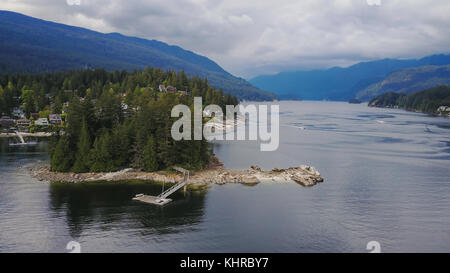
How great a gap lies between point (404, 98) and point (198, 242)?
196 m

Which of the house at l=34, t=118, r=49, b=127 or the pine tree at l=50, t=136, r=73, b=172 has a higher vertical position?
the house at l=34, t=118, r=49, b=127

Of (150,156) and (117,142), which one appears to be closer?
(150,156)

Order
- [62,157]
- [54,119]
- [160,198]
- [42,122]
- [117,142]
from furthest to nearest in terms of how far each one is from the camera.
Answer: [42,122], [54,119], [117,142], [62,157], [160,198]

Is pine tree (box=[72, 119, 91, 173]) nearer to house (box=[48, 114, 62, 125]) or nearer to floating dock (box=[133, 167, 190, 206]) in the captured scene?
floating dock (box=[133, 167, 190, 206])

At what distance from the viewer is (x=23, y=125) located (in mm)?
68750

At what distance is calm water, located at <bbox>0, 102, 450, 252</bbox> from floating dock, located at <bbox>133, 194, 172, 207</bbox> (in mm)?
775

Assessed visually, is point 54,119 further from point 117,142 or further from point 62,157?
point 117,142

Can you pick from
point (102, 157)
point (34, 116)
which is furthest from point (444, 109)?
point (34, 116)

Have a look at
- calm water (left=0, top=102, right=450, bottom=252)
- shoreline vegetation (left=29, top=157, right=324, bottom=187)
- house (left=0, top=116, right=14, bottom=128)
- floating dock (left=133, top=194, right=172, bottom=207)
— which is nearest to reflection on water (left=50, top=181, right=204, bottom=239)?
calm water (left=0, top=102, right=450, bottom=252)

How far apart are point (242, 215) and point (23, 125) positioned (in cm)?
6124

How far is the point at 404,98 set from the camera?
186 metres

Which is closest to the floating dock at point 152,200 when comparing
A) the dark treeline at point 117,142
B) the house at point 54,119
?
the dark treeline at point 117,142

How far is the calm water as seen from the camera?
20953mm

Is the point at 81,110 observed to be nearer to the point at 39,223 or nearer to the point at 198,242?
the point at 39,223
